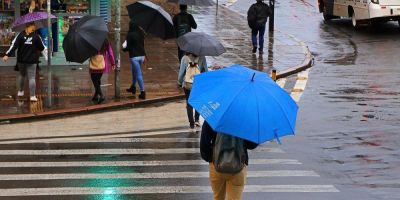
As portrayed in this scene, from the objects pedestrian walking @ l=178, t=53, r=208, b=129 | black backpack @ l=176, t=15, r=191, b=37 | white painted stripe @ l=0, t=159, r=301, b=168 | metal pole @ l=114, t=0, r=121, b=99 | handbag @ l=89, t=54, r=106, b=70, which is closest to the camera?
white painted stripe @ l=0, t=159, r=301, b=168

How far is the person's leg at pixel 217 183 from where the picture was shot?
7242mm

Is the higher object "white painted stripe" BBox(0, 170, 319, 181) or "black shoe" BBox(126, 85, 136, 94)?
"white painted stripe" BBox(0, 170, 319, 181)

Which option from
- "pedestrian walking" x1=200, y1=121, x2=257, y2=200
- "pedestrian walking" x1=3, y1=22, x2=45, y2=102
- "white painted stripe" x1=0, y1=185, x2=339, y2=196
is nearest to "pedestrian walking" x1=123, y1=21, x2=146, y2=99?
"pedestrian walking" x1=3, y1=22, x2=45, y2=102

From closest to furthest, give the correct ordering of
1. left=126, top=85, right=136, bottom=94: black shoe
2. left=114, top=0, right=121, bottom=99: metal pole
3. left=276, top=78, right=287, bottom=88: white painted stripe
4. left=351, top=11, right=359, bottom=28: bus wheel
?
left=114, top=0, right=121, bottom=99: metal pole → left=126, top=85, right=136, bottom=94: black shoe → left=276, top=78, right=287, bottom=88: white painted stripe → left=351, top=11, right=359, bottom=28: bus wheel

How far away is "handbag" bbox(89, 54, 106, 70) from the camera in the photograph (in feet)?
51.7

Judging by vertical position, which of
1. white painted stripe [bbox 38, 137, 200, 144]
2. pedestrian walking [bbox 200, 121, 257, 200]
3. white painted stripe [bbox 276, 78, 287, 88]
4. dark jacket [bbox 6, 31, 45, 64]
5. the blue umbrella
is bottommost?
white painted stripe [bbox 276, 78, 287, 88]

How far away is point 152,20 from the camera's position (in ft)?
54.4

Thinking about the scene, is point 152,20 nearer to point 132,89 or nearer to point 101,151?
point 132,89

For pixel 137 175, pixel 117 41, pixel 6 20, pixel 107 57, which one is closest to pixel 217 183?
pixel 137 175

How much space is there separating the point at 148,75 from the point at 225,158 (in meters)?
12.4

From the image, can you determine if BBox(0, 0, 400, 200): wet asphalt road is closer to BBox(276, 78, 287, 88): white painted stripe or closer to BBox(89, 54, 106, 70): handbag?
BBox(276, 78, 287, 88): white painted stripe

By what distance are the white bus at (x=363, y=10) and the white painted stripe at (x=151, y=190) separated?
1880 cm

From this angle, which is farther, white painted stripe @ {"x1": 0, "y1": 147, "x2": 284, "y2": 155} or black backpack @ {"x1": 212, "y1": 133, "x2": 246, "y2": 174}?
white painted stripe @ {"x1": 0, "y1": 147, "x2": 284, "y2": 155}

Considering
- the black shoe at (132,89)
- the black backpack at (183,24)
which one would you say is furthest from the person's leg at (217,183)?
the black backpack at (183,24)
